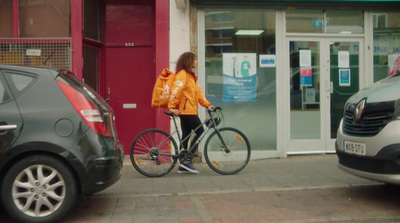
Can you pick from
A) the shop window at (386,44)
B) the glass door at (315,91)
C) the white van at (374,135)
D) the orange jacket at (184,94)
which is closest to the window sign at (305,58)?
the glass door at (315,91)

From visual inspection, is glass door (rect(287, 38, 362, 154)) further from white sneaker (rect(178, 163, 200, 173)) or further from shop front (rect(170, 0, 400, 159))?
white sneaker (rect(178, 163, 200, 173))

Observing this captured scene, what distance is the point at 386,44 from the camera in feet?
28.8

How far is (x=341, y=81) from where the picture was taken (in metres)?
8.66

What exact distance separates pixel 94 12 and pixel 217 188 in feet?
14.8

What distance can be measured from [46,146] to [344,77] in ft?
20.3

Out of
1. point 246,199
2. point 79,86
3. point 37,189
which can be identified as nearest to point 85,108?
point 79,86

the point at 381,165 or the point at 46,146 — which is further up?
the point at 46,146

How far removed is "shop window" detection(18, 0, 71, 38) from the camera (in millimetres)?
8114

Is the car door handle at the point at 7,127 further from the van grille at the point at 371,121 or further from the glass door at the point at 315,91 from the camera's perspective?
the glass door at the point at 315,91

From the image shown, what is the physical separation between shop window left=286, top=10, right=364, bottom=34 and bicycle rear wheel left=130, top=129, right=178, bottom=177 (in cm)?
341

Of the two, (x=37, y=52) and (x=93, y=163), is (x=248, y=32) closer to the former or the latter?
(x=37, y=52)

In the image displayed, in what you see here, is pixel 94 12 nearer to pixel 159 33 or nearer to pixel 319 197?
pixel 159 33

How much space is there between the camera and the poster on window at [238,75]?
8.30 m

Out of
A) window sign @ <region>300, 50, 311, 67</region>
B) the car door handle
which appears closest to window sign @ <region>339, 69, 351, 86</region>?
window sign @ <region>300, 50, 311, 67</region>
